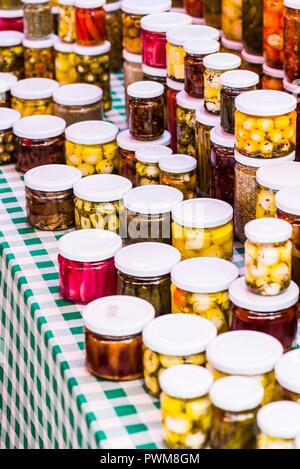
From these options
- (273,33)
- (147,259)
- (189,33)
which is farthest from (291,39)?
(147,259)

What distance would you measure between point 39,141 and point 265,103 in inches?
28.9

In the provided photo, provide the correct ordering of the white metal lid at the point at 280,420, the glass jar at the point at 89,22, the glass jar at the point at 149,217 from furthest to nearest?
the glass jar at the point at 89,22 < the glass jar at the point at 149,217 < the white metal lid at the point at 280,420

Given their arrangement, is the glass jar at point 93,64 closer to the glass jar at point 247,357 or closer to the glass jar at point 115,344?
the glass jar at point 115,344

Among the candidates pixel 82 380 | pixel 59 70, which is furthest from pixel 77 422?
pixel 59 70

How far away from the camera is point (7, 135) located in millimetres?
3252

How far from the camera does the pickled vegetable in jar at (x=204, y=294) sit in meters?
2.34

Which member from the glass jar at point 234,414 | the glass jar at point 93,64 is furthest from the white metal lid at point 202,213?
the glass jar at point 93,64

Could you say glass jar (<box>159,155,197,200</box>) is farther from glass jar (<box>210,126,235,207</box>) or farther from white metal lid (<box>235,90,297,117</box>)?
white metal lid (<box>235,90,297,117</box>)

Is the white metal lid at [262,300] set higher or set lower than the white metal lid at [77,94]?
higher

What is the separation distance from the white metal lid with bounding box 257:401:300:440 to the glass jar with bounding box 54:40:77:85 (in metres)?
1.64

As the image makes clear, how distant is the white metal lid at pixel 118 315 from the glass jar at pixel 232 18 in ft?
3.12

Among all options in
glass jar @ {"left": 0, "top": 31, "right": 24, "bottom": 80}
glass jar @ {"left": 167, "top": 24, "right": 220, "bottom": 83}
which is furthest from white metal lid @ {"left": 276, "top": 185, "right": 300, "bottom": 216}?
glass jar @ {"left": 0, "top": 31, "right": 24, "bottom": 80}

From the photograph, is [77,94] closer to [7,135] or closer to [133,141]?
[7,135]

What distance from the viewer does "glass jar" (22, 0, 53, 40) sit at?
350 cm
